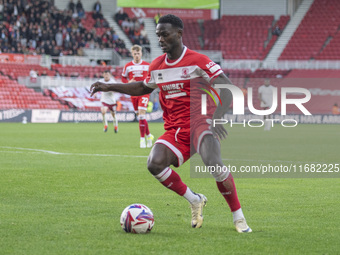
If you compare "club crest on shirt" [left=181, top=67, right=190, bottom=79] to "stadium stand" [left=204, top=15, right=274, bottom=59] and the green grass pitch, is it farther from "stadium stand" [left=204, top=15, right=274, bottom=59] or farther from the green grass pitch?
"stadium stand" [left=204, top=15, right=274, bottom=59]

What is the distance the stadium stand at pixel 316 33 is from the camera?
4756 cm

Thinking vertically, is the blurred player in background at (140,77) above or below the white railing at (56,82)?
above

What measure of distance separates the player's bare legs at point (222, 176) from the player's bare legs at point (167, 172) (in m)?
0.35

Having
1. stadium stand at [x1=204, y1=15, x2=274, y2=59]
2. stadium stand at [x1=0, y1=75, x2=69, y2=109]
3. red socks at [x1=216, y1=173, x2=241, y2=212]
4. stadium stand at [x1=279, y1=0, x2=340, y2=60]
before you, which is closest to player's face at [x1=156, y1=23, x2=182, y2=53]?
red socks at [x1=216, y1=173, x2=241, y2=212]

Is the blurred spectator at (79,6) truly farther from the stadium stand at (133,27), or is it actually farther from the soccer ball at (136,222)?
the soccer ball at (136,222)

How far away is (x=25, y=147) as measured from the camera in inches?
676

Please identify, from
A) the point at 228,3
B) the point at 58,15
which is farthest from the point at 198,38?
the point at 58,15

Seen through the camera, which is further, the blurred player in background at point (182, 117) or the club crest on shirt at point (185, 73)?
the club crest on shirt at point (185, 73)

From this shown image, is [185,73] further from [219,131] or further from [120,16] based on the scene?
[120,16]

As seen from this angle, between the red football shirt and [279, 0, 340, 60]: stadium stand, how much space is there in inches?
1633

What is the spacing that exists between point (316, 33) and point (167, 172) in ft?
147

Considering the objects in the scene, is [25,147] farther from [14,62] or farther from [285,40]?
[285,40]

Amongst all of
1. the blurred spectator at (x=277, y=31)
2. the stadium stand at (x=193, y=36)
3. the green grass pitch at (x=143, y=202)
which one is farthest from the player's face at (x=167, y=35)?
the blurred spectator at (x=277, y=31)

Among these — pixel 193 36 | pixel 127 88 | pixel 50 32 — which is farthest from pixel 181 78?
pixel 193 36
